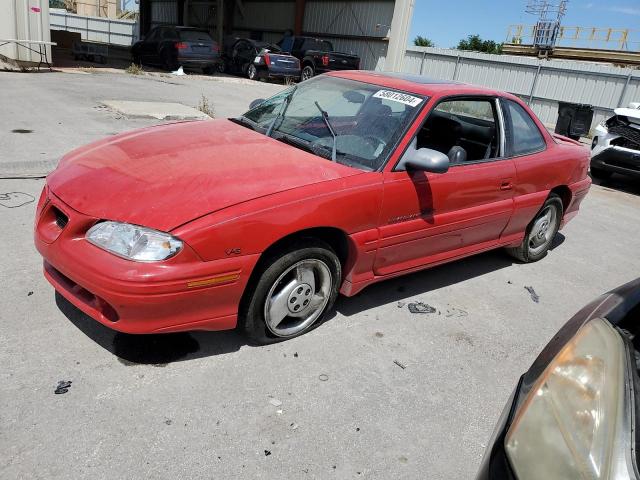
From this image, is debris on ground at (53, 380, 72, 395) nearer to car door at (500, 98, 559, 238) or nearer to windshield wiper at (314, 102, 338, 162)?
windshield wiper at (314, 102, 338, 162)

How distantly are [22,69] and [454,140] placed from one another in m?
13.8

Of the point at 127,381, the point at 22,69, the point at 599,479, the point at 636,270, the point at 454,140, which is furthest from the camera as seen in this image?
the point at 22,69

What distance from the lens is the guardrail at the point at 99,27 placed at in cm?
3900

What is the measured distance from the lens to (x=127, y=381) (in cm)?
273

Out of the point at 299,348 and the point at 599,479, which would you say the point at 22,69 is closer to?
the point at 299,348

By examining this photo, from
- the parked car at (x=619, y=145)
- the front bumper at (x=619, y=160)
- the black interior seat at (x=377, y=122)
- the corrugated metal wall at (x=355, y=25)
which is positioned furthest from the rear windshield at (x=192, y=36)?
the black interior seat at (x=377, y=122)

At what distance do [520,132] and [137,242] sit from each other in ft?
11.1

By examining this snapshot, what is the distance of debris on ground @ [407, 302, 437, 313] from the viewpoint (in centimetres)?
391

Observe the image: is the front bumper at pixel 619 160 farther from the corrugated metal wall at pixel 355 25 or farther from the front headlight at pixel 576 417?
the corrugated metal wall at pixel 355 25

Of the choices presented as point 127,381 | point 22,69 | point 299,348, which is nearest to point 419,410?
point 299,348

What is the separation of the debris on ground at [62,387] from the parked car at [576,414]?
2.04m

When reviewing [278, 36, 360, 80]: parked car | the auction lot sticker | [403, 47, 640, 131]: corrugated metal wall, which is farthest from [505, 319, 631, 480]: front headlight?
[278, 36, 360, 80]: parked car

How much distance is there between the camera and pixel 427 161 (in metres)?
3.33

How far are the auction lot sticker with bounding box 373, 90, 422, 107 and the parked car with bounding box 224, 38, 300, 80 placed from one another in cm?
1727
